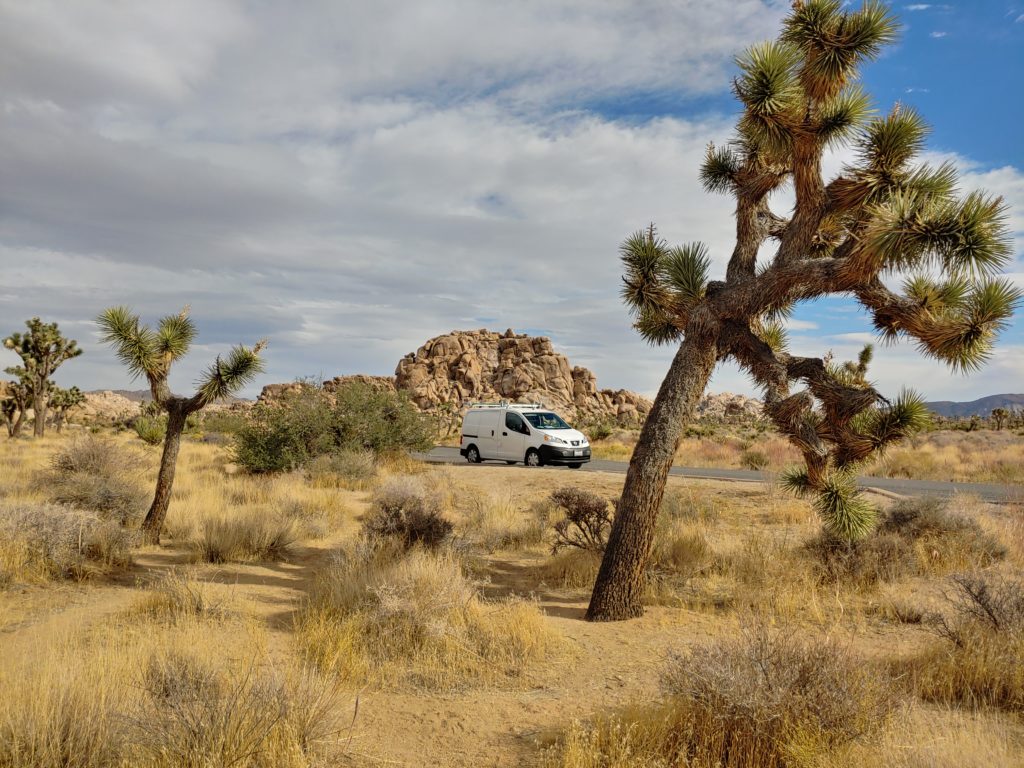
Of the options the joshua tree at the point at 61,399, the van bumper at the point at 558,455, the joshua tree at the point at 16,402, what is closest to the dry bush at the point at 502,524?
the van bumper at the point at 558,455

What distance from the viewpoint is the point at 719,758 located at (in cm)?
373

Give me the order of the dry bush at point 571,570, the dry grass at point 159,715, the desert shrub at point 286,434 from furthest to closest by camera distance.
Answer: the desert shrub at point 286,434
the dry bush at point 571,570
the dry grass at point 159,715

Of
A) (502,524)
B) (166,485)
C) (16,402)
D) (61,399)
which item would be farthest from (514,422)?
(61,399)

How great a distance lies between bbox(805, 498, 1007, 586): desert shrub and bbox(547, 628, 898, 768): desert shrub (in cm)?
471

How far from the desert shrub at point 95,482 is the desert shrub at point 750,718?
32.5 feet

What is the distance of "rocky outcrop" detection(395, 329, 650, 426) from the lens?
3871 inches

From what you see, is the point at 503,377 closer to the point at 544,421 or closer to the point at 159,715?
the point at 544,421

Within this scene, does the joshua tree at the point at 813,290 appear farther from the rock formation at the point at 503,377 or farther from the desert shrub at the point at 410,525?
the rock formation at the point at 503,377

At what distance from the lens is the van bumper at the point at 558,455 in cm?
2089

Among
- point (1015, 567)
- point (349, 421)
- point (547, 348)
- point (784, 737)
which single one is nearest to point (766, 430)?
point (349, 421)

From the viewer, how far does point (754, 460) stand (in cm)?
2298

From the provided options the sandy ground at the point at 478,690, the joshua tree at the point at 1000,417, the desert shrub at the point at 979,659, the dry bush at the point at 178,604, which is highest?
the joshua tree at the point at 1000,417

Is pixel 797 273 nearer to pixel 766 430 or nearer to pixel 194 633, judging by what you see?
pixel 194 633

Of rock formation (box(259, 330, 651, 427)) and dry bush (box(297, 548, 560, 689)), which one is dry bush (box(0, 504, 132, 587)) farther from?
rock formation (box(259, 330, 651, 427))
